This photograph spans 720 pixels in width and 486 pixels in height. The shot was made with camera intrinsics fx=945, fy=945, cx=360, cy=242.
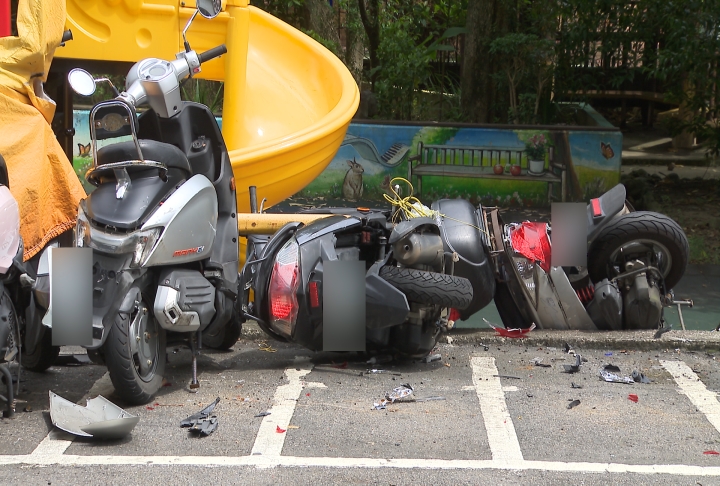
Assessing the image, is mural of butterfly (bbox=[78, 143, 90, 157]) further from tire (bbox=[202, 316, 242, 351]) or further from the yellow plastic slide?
tire (bbox=[202, 316, 242, 351])

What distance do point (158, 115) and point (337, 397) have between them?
1.79m

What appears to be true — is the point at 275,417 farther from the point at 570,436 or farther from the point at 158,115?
the point at 158,115

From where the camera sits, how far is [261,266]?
5344mm

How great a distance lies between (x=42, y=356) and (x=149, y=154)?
4.28 ft

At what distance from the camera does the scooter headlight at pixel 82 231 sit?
4609mm

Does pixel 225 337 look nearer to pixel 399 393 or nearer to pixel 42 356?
pixel 42 356

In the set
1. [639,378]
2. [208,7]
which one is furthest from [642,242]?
[208,7]

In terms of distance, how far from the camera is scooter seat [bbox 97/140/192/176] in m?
4.67

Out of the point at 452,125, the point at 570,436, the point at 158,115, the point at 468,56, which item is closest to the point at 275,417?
the point at 570,436

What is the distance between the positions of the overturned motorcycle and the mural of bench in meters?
5.37

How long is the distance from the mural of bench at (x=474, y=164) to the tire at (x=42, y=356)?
718 centimetres

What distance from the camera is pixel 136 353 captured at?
4.60 meters

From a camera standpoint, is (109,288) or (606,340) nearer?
(109,288)

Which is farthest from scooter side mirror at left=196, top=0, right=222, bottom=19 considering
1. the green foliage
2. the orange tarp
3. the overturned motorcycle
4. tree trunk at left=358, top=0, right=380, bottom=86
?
tree trunk at left=358, top=0, right=380, bottom=86
